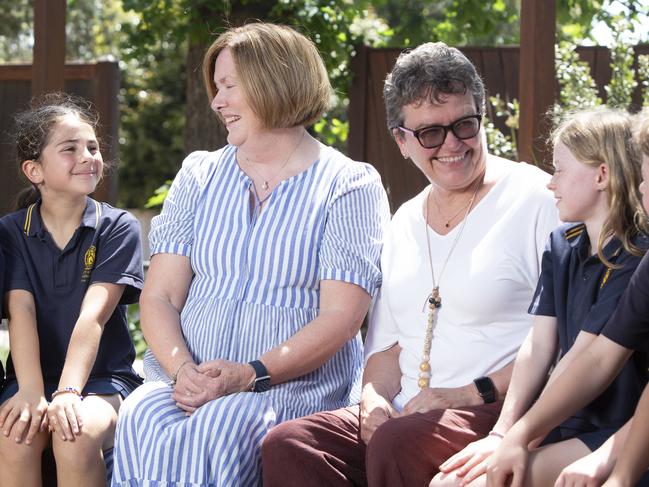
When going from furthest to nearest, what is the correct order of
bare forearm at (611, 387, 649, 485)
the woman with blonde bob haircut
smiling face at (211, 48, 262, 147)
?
1. smiling face at (211, 48, 262, 147)
2. the woman with blonde bob haircut
3. bare forearm at (611, 387, 649, 485)

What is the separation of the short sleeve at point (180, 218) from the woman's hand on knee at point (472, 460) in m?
1.23

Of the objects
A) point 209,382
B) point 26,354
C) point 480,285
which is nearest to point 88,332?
point 26,354

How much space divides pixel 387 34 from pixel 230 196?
198 inches

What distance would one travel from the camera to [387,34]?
825 centimetres

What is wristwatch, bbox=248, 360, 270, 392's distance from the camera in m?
3.17

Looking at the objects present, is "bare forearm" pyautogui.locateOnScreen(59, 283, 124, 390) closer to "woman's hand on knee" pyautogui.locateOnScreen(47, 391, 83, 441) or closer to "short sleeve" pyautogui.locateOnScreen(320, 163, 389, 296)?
"woman's hand on knee" pyautogui.locateOnScreen(47, 391, 83, 441)

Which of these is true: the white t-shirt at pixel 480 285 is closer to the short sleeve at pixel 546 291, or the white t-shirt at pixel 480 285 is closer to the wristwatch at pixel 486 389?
the wristwatch at pixel 486 389

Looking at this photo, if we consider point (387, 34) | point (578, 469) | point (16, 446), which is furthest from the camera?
point (387, 34)

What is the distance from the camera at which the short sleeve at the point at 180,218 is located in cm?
351

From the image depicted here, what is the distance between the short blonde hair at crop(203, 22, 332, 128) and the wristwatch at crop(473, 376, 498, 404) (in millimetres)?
1079

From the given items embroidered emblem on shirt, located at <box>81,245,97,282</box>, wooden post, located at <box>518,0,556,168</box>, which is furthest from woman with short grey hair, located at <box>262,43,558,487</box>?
wooden post, located at <box>518,0,556,168</box>

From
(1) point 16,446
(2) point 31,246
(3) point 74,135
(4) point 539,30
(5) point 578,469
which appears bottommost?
(1) point 16,446

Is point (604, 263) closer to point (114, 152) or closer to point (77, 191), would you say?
point (77, 191)

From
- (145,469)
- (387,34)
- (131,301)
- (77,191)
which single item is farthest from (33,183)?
(387,34)
